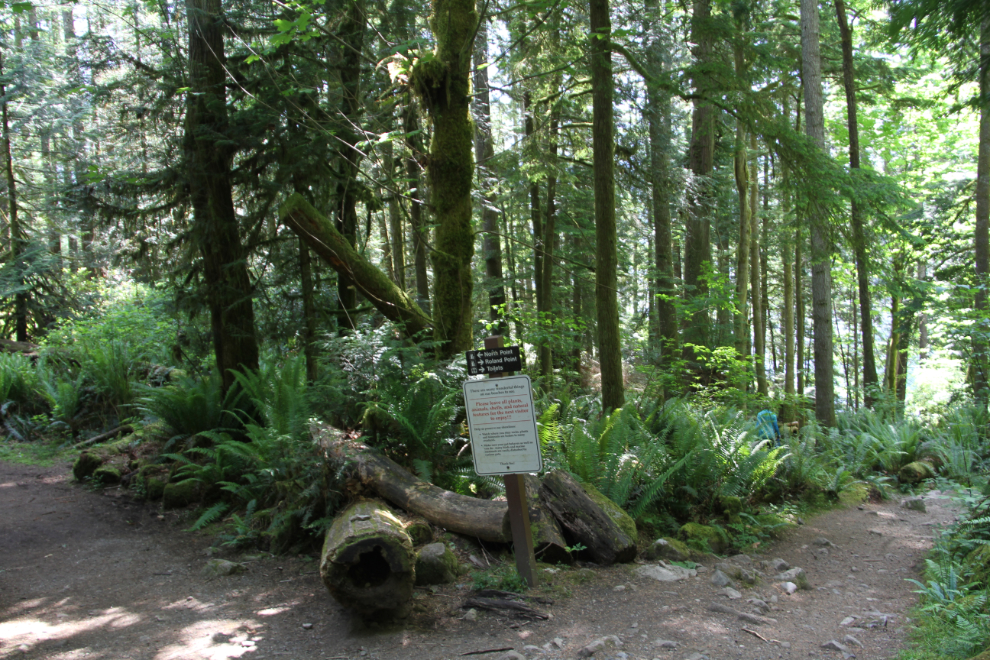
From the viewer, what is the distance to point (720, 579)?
191 inches

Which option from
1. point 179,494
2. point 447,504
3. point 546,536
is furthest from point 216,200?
point 546,536

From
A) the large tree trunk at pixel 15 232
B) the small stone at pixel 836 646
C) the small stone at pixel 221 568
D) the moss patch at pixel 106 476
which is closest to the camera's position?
the small stone at pixel 836 646

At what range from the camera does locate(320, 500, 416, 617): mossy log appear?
13.4ft

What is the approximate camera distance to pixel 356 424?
6.59 metres

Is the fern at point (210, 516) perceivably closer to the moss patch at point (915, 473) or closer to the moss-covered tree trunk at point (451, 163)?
the moss-covered tree trunk at point (451, 163)

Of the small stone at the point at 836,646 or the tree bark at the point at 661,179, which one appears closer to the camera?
the small stone at the point at 836,646

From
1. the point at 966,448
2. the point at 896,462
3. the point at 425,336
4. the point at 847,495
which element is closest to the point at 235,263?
the point at 425,336

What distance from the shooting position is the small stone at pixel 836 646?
3678mm

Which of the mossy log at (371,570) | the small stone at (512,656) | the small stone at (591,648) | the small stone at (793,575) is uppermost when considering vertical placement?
the mossy log at (371,570)

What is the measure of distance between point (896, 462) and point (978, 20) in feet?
25.3

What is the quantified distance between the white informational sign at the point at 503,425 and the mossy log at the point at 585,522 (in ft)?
3.07

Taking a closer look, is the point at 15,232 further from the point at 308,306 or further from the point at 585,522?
the point at 585,522

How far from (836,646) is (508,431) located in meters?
2.53

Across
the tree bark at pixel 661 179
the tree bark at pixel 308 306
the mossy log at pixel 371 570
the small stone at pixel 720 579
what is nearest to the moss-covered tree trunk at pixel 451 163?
the tree bark at pixel 308 306
